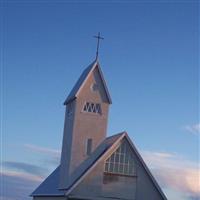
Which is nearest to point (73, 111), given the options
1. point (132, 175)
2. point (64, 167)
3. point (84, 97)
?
point (84, 97)

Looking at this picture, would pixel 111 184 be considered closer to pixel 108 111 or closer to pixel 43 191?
pixel 108 111

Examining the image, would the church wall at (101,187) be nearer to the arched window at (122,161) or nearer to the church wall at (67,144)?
the arched window at (122,161)

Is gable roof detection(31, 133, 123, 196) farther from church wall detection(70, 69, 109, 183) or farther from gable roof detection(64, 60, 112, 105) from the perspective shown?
gable roof detection(64, 60, 112, 105)

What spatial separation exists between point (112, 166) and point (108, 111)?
4.70 metres

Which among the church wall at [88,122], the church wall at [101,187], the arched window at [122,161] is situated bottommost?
the church wall at [101,187]

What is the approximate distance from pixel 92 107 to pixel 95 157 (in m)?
3.70

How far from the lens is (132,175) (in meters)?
33.7

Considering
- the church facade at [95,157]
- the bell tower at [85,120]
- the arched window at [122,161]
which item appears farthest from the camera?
the bell tower at [85,120]

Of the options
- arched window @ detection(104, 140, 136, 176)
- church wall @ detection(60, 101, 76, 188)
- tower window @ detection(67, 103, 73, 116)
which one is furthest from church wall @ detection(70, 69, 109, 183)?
arched window @ detection(104, 140, 136, 176)

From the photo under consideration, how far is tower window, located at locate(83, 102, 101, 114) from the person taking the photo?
3612 cm

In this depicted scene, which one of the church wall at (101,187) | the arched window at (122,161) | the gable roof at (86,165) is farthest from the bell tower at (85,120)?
the arched window at (122,161)

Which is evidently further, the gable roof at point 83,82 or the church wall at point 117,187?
the gable roof at point 83,82

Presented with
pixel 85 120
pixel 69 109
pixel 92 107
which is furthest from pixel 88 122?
pixel 69 109

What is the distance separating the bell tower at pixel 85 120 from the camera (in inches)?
1388
